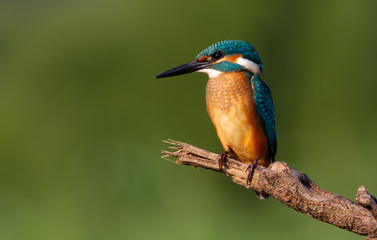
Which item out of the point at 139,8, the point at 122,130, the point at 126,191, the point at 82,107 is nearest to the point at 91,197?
the point at 126,191

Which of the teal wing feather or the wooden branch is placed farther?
the teal wing feather

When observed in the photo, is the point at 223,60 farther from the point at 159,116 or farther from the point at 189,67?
the point at 159,116

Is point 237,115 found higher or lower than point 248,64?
lower

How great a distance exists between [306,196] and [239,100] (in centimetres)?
78

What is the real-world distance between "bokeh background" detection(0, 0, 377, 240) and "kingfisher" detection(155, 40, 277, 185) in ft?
7.60

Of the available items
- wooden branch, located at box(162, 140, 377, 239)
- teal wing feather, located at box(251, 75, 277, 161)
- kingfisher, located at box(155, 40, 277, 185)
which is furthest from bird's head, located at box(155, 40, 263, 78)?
wooden branch, located at box(162, 140, 377, 239)

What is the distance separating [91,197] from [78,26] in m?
2.65

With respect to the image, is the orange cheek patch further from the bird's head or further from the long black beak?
the long black beak

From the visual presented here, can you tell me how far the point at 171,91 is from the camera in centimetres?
573

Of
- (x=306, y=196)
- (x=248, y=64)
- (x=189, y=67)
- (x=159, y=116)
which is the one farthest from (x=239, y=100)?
(x=159, y=116)

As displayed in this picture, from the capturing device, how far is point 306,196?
86.3 inches

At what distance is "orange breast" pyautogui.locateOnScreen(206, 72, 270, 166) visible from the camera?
9.09 ft

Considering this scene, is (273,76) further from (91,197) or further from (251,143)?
(251,143)

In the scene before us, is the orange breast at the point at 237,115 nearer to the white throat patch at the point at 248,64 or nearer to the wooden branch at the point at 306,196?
the white throat patch at the point at 248,64
